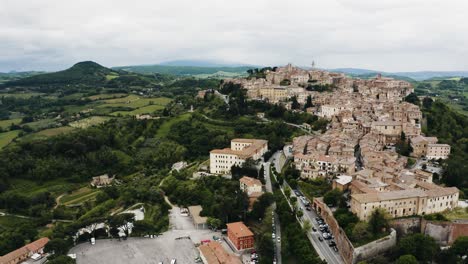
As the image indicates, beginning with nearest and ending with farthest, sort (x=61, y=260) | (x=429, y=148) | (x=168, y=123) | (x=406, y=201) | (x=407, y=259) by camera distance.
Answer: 1. (x=407, y=259)
2. (x=61, y=260)
3. (x=406, y=201)
4. (x=429, y=148)
5. (x=168, y=123)

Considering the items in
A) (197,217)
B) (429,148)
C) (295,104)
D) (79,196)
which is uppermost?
(295,104)

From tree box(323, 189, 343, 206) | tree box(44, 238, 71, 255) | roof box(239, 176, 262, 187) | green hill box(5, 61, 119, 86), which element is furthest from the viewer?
green hill box(5, 61, 119, 86)

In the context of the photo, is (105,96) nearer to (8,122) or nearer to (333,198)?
(8,122)

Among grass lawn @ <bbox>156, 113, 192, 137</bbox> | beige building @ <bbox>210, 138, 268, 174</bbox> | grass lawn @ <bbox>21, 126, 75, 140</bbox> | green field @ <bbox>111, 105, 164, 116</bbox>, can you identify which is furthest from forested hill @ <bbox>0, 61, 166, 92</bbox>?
beige building @ <bbox>210, 138, 268, 174</bbox>

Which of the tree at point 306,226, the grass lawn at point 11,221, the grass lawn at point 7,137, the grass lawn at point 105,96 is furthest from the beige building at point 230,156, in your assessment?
the grass lawn at point 105,96

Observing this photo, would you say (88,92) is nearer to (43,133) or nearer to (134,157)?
(43,133)

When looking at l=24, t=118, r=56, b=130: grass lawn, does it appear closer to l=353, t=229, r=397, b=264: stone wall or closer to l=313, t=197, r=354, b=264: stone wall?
l=313, t=197, r=354, b=264: stone wall

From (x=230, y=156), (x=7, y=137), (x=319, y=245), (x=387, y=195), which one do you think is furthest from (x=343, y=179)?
(x=7, y=137)
